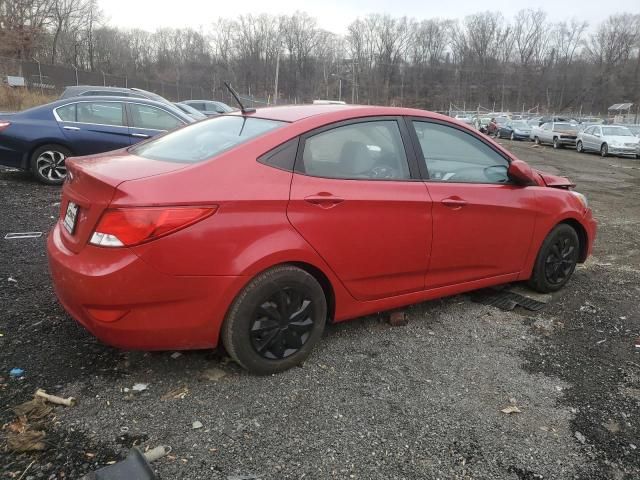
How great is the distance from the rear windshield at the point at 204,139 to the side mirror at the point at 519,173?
6.54 ft

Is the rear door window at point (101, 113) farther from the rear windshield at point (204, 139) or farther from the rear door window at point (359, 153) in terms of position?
the rear door window at point (359, 153)

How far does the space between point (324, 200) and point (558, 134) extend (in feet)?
100

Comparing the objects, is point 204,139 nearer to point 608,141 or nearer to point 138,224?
point 138,224

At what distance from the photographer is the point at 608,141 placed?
24547 mm

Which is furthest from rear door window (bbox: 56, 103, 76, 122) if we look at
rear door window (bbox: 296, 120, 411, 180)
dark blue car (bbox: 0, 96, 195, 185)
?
rear door window (bbox: 296, 120, 411, 180)

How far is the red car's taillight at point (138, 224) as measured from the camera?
2.61 meters

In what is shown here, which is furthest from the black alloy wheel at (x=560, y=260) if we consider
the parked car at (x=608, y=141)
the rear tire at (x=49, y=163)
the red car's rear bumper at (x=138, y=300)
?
the parked car at (x=608, y=141)

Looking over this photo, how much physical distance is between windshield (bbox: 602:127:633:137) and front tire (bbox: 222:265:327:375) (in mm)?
26429

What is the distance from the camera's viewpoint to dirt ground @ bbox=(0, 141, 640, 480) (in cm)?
244

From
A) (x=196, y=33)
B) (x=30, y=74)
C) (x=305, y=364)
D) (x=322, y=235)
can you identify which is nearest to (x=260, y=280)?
(x=322, y=235)

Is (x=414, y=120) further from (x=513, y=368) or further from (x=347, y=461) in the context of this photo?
(x=347, y=461)

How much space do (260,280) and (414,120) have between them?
5.59 feet

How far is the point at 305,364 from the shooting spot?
10.8 feet

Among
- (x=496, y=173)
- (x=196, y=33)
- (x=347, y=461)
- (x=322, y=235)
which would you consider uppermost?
(x=196, y=33)
